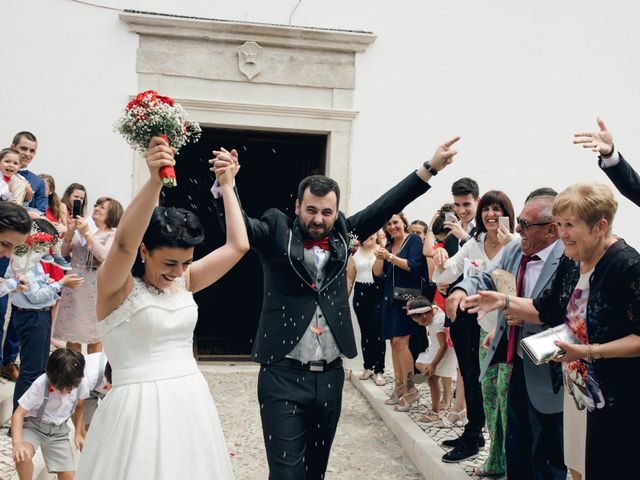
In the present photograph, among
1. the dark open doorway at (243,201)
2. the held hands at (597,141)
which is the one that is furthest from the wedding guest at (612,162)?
the dark open doorway at (243,201)

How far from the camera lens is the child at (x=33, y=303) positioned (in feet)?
17.2

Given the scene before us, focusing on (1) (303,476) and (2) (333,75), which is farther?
(2) (333,75)

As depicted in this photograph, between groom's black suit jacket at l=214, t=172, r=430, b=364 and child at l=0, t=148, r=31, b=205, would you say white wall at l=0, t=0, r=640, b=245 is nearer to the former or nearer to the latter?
child at l=0, t=148, r=31, b=205

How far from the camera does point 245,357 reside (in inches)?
390

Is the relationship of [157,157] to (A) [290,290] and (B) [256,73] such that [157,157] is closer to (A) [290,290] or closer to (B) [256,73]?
(A) [290,290]

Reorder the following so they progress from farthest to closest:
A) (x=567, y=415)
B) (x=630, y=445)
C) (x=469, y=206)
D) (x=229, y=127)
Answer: (x=229, y=127)
(x=469, y=206)
(x=567, y=415)
(x=630, y=445)

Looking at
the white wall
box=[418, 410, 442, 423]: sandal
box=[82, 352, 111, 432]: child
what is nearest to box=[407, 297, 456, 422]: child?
box=[418, 410, 442, 423]: sandal

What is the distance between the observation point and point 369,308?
27.7ft

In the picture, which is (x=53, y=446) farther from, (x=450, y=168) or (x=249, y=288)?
(x=249, y=288)

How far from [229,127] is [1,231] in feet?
18.9

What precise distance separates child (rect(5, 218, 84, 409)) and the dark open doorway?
475cm

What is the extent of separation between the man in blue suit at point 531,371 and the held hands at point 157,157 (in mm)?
1790

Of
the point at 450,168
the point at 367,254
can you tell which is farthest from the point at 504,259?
the point at 450,168

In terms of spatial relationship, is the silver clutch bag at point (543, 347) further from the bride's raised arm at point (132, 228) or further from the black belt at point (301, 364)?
the bride's raised arm at point (132, 228)
